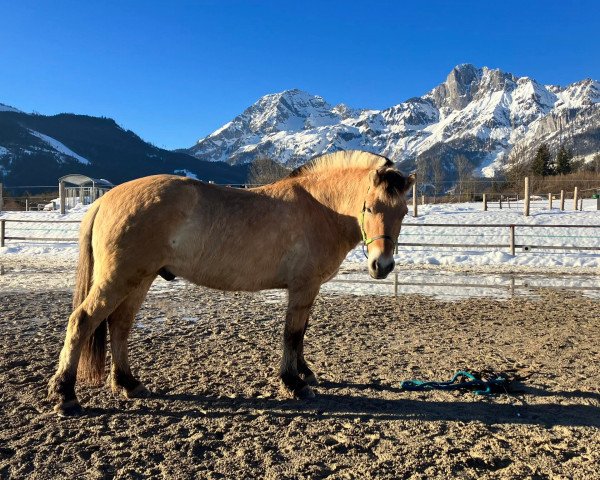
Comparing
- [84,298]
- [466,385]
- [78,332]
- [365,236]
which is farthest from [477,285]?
[78,332]

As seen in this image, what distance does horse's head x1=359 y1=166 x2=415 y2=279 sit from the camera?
3375 mm

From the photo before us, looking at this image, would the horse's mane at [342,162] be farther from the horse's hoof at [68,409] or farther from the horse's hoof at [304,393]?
the horse's hoof at [68,409]

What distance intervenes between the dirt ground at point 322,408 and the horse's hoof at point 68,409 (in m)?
0.06

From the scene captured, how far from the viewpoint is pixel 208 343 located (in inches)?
206

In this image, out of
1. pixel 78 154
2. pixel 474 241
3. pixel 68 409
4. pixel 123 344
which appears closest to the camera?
pixel 68 409

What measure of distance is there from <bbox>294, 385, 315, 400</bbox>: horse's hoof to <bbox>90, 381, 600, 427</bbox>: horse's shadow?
0.16 feet

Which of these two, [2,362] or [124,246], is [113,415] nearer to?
[124,246]

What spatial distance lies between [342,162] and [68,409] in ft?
9.88

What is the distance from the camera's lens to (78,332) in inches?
129

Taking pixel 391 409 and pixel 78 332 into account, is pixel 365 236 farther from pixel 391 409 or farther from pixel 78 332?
pixel 78 332

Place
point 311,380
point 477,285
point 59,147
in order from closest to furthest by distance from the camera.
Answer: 1. point 311,380
2. point 477,285
3. point 59,147

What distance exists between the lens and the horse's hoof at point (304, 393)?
12.0ft

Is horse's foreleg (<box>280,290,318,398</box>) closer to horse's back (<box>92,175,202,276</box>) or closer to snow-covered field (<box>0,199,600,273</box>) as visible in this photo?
horse's back (<box>92,175,202,276</box>)

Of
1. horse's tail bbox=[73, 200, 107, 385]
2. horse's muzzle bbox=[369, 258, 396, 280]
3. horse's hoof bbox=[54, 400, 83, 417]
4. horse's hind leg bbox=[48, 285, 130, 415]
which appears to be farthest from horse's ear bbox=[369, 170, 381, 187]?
horse's hoof bbox=[54, 400, 83, 417]
